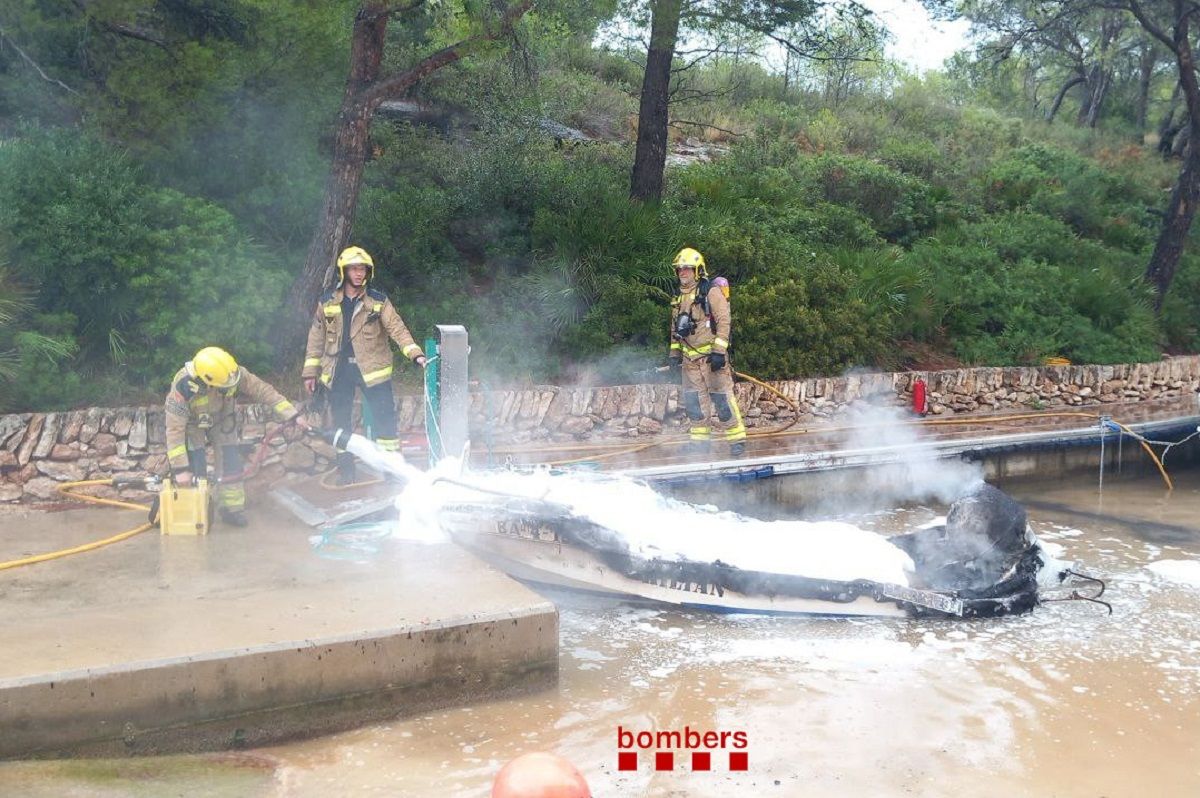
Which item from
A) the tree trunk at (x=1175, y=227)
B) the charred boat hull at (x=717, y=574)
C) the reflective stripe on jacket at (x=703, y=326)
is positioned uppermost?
the tree trunk at (x=1175, y=227)

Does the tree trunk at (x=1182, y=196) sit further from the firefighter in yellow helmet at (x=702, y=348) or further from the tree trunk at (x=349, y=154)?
the tree trunk at (x=349, y=154)

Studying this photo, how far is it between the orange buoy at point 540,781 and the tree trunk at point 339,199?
8.73 metres

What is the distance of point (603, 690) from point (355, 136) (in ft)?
21.6

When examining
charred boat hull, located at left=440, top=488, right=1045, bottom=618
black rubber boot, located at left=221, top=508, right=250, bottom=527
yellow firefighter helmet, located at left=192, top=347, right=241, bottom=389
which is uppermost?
yellow firefighter helmet, located at left=192, top=347, right=241, bottom=389

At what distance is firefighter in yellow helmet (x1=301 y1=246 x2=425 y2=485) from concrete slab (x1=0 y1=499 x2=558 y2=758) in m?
2.04

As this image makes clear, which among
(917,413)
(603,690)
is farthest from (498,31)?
(917,413)

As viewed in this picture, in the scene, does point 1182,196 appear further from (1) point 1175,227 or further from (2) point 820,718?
(2) point 820,718

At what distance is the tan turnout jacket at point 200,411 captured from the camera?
829 cm

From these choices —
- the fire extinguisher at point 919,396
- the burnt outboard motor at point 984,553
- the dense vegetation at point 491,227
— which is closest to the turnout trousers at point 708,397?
the dense vegetation at point 491,227

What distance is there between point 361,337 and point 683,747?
4.84m

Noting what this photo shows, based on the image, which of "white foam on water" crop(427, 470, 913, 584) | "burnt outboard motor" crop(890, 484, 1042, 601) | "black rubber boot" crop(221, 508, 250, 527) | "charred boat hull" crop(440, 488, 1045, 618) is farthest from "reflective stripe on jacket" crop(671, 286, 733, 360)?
"black rubber boot" crop(221, 508, 250, 527)

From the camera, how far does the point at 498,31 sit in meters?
10.5

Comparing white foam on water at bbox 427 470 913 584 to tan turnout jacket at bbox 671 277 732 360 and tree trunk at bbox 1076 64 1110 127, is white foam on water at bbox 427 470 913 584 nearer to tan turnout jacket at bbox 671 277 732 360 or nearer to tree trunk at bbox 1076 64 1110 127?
tan turnout jacket at bbox 671 277 732 360

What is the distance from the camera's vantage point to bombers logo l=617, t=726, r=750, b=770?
6062mm
